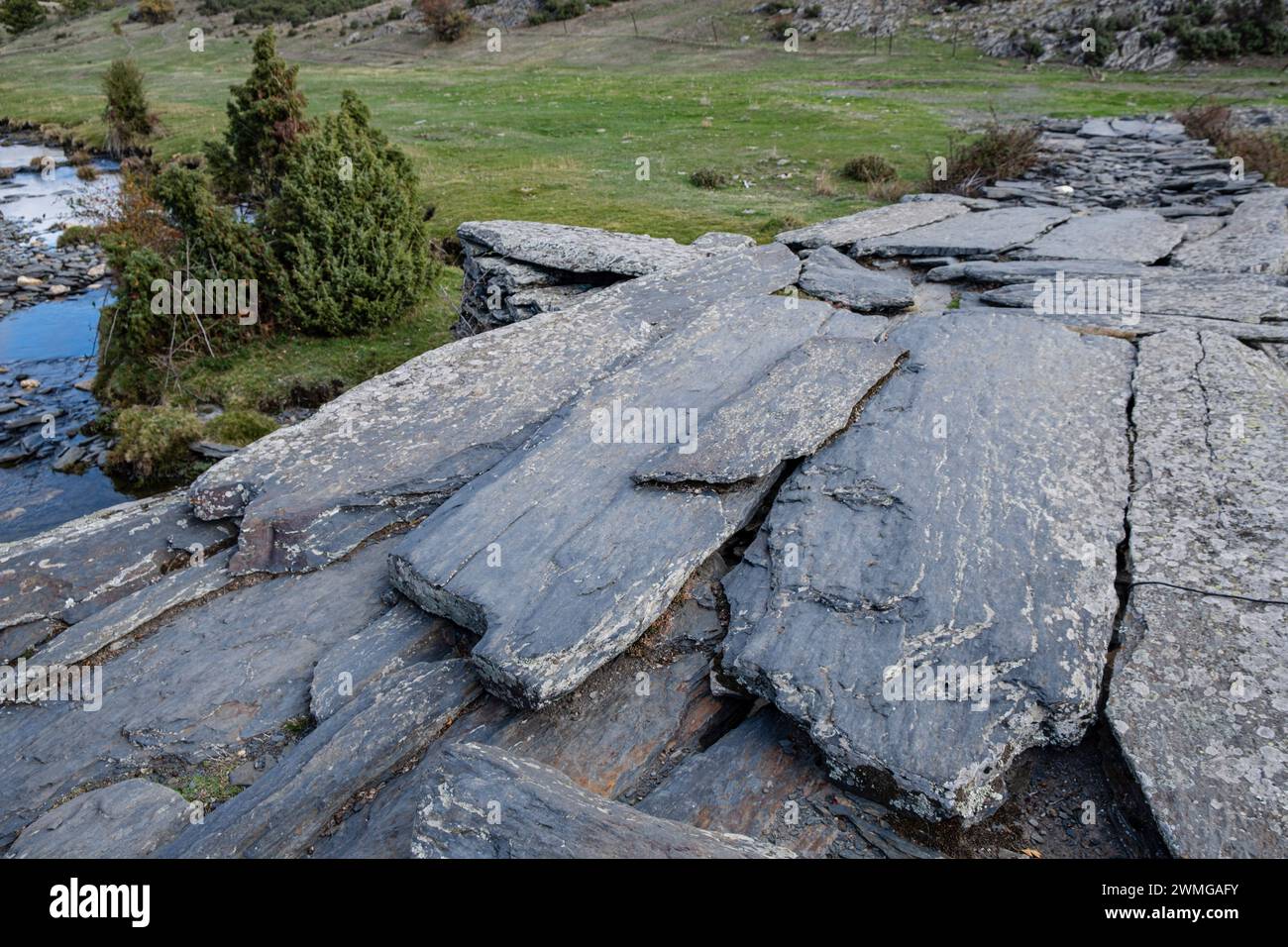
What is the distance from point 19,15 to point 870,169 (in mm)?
111063

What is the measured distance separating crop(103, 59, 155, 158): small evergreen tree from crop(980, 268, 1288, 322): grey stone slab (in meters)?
39.9

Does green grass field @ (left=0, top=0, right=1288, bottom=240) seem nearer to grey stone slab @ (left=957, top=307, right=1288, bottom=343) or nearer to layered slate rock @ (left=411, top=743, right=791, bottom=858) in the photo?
grey stone slab @ (left=957, top=307, right=1288, bottom=343)

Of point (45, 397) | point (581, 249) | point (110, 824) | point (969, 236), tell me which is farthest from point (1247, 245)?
point (45, 397)

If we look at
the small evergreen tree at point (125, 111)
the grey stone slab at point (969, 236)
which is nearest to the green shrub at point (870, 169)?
the grey stone slab at point (969, 236)

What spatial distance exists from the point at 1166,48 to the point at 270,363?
44368 millimetres

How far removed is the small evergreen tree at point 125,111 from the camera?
36125 millimetres

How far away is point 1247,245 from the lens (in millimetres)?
11961

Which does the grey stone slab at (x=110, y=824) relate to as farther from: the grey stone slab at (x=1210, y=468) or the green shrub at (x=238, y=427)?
the green shrub at (x=238, y=427)

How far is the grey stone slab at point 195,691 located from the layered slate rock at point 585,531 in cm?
94

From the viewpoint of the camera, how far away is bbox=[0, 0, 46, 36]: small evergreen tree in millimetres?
89537

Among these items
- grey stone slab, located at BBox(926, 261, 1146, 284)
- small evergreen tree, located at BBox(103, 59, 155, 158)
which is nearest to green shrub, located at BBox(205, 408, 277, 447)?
grey stone slab, located at BBox(926, 261, 1146, 284)

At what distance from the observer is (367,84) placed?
49.1 m

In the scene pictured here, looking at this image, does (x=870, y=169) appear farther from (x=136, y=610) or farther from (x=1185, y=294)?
(x=136, y=610)
